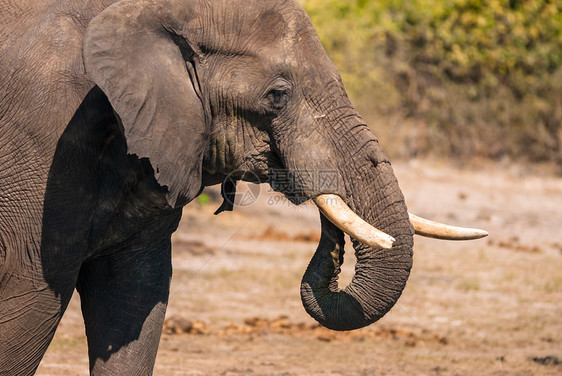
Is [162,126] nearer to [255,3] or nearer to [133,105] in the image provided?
[133,105]

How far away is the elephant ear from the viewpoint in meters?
4.11

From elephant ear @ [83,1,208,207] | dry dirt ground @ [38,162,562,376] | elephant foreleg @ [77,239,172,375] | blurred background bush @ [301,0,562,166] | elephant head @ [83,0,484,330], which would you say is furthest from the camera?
blurred background bush @ [301,0,562,166]

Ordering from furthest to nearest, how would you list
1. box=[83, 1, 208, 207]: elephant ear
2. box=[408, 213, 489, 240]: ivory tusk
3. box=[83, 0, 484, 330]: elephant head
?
box=[408, 213, 489, 240]: ivory tusk → box=[83, 0, 484, 330]: elephant head → box=[83, 1, 208, 207]: elephant ear

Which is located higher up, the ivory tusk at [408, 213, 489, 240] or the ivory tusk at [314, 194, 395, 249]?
the ivory tusk at [314, 194, 395, 249]

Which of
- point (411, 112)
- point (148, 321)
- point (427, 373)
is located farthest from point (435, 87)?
point (148, 321)

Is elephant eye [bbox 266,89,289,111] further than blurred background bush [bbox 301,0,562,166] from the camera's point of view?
No

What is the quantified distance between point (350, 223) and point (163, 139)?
0.93 metres

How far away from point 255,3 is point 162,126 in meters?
0.74

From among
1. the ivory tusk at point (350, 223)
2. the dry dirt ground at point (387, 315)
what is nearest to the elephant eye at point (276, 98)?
the ivory tusk at point (350, 223)

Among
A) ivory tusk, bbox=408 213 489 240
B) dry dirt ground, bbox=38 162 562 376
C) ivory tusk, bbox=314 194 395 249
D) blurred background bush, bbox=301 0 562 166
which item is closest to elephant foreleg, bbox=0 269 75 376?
ivory tusk, bbox=314 194 395 249

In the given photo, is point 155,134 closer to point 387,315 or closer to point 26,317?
point 26,317

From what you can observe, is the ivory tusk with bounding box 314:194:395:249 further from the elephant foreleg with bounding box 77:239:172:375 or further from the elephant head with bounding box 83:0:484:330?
the elephant foreleg with bounding box 77:239:172:375

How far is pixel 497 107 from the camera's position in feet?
61.2

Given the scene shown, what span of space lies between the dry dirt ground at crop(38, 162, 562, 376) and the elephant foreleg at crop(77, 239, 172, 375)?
904 mm
